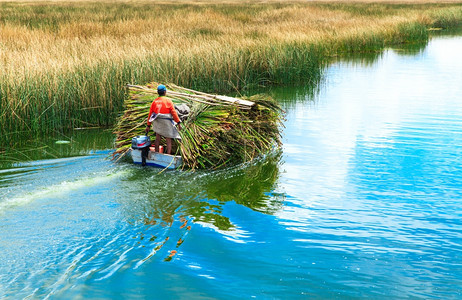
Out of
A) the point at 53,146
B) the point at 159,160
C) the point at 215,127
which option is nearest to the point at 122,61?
the point at 53,146

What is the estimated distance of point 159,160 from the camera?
10844 millimetres

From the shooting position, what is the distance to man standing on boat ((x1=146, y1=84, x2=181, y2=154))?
34.7ft

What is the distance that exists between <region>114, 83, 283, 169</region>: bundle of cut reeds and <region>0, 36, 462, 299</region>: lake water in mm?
398

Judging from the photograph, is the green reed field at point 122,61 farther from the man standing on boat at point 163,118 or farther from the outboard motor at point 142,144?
the man standing on boat at point 163,118

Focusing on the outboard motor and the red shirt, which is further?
the outboard motor

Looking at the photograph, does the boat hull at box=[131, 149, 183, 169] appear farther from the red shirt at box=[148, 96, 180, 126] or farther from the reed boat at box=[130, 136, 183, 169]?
the red shirt at box=[148, 96, 180, 126]

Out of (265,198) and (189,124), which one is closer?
(265,198)

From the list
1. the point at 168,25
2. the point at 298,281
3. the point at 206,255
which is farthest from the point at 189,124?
the point at 168,25

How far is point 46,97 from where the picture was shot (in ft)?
44.1

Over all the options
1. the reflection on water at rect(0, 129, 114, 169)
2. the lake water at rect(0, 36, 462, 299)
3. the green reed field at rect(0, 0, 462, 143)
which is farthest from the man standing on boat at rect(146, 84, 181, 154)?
the green reed field at rect(0, 0, 462, 143)

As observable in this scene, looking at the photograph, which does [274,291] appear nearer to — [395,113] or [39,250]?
[39,250]

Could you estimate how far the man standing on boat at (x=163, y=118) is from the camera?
1057cm

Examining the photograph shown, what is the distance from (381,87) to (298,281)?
15470 millimetres

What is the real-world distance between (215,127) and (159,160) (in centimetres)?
129
